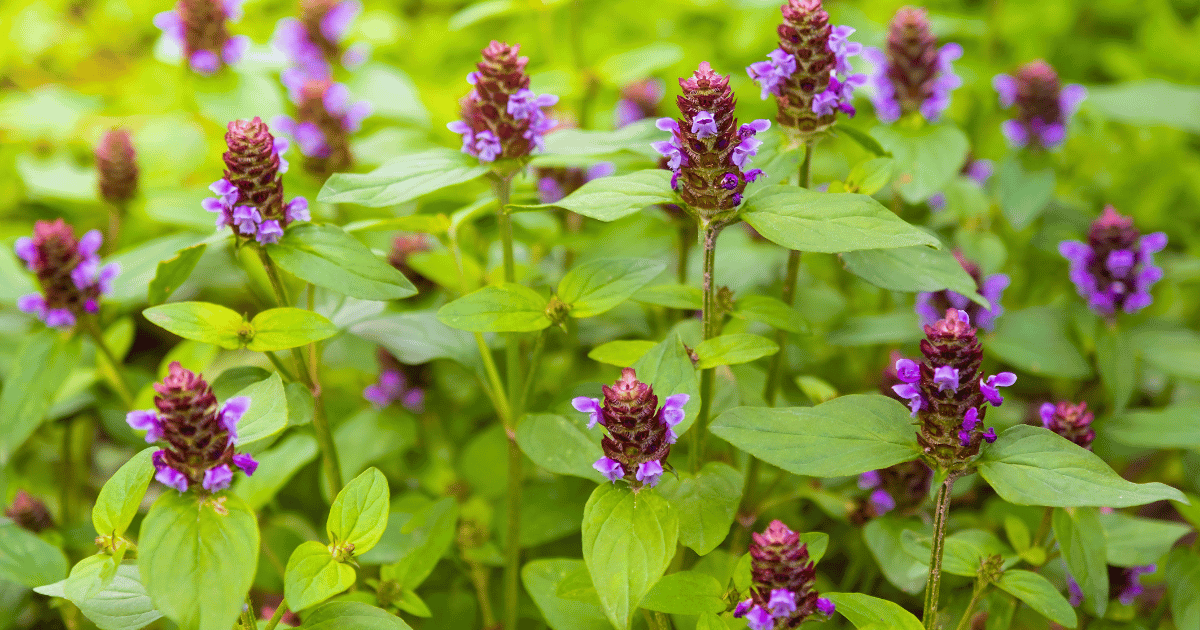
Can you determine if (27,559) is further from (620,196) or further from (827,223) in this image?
(827,223)

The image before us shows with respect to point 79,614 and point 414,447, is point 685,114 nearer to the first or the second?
point 414,447

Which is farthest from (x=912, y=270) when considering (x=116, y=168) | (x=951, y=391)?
(x=116, y=168)

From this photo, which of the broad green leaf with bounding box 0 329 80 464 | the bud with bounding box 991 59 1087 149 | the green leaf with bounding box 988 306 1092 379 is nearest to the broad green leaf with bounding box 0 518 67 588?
the broad green leaf with bounding box 0 329 80 464

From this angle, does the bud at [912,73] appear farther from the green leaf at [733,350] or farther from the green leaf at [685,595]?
the green leaf at [685,595]

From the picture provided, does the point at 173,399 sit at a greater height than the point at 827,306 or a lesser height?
greater

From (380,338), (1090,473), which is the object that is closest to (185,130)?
(380,338)
